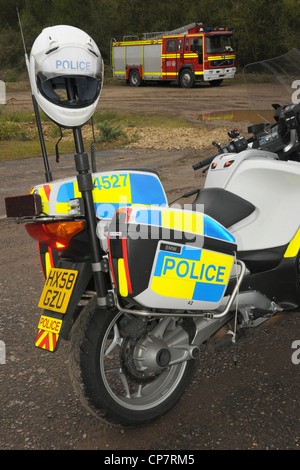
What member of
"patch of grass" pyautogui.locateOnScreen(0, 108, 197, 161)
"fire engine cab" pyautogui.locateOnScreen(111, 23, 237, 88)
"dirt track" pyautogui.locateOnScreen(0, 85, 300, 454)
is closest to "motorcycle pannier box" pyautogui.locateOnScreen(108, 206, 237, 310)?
"dirt track" pyautogui.locateOnScreen(0, 85, 300, 454)

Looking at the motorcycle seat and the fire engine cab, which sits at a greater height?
the motorcycle seat

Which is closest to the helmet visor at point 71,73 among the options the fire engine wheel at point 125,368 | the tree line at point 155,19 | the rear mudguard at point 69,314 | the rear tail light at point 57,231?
the rear tail light at point 57,231

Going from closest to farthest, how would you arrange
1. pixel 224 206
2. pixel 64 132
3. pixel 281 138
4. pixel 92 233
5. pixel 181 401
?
pixel 92 233 → pixel 224 206 → pixel 181 401 → pixel 281 138 → pixel 64 132

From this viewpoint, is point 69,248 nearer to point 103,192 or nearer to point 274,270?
point 103,192

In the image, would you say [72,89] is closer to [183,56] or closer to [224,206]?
[224,206]

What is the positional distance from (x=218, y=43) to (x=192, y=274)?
2462 cm

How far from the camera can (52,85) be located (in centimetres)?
262

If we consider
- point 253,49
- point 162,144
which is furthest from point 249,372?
point 253,49

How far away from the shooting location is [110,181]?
2602 millimetres

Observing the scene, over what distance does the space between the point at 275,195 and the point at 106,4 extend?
5299 cm

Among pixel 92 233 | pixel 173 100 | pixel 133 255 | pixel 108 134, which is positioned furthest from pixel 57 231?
pixel 173 100

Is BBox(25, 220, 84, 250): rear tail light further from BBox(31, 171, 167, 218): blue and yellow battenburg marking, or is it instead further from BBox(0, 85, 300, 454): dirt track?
BBox(0, 85, 300, 454): dirt track

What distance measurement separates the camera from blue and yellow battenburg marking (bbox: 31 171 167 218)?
8.46ft

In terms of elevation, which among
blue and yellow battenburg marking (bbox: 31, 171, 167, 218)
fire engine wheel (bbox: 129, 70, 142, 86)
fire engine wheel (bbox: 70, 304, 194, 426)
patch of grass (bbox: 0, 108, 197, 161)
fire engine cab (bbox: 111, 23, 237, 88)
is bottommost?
fire engine wheel (bbox: 129, 70, 142, 86)
